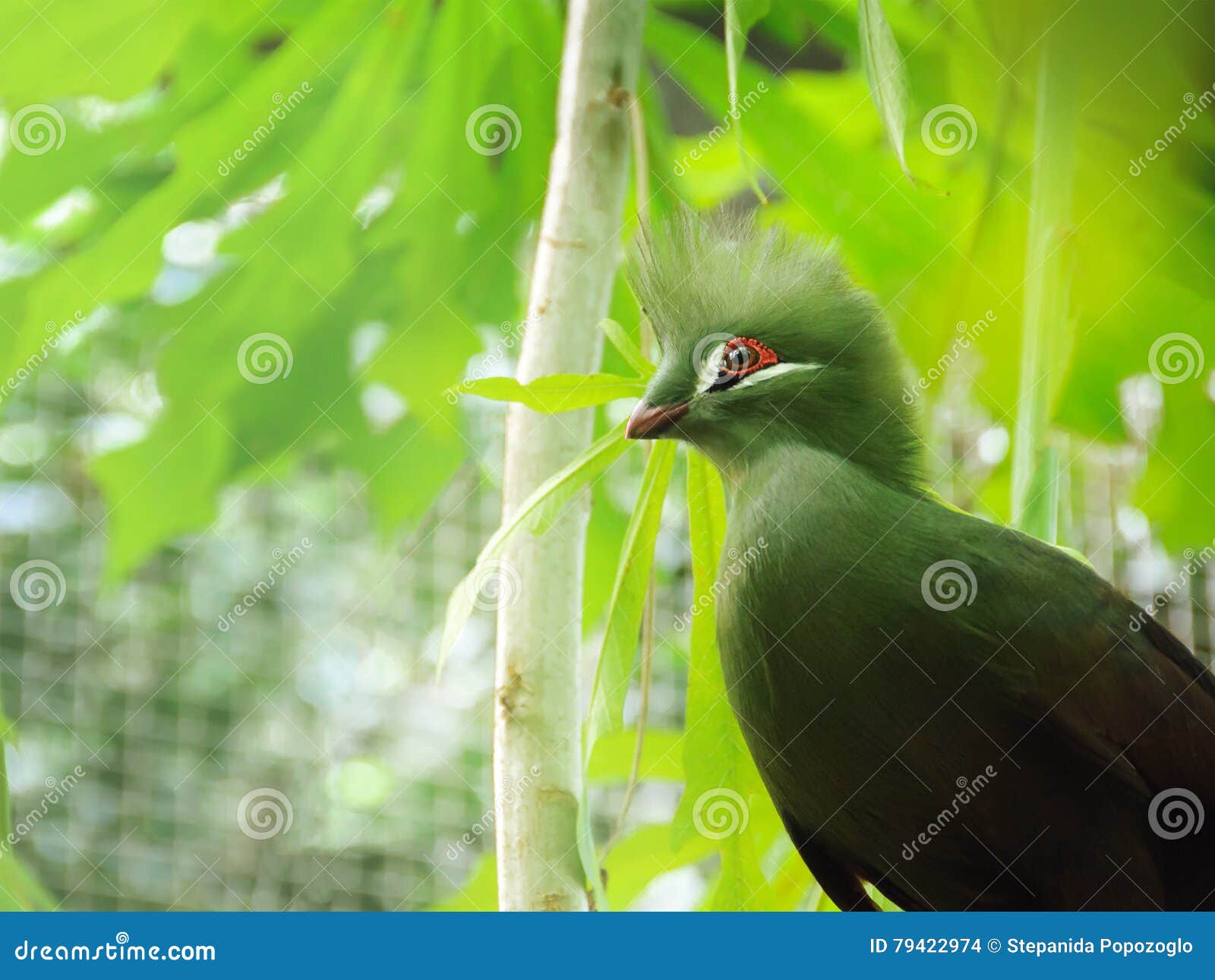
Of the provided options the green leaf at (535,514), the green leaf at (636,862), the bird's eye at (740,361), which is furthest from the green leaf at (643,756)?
the bird's eye at (740,361)

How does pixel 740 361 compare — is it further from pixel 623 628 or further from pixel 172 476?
pixel 172 476

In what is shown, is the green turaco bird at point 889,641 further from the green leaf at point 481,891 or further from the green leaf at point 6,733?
the green leaf at point 6,733

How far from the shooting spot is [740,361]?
1.08 m

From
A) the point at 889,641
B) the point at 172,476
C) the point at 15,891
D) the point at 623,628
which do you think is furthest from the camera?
the point at 172,476

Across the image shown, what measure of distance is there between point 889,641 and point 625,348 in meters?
0.37

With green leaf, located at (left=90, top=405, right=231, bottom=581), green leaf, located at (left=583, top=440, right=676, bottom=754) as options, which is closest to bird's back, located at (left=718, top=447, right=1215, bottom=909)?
green leaf, located at (left=583, top=440, right=676, bottom=754)

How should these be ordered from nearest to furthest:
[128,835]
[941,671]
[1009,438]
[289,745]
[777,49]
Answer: [941,671] → [1009,438] → [777,49] → [128,835] → [289,745]

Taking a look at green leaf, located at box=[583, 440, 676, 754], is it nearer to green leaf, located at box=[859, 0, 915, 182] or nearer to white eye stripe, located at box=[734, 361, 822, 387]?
white eye stripe, located at box=[734, 361, 822, 387]

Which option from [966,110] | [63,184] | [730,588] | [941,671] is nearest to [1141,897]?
[941,671]

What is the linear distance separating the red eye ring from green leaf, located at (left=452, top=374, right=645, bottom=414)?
103 millimetres

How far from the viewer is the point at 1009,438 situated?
54.4 inches

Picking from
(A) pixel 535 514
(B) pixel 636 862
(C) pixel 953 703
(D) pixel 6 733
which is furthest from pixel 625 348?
(D) pixel 6 733

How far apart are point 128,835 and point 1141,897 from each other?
175 cm

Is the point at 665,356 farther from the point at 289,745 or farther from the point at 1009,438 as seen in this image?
the point at 289,745
